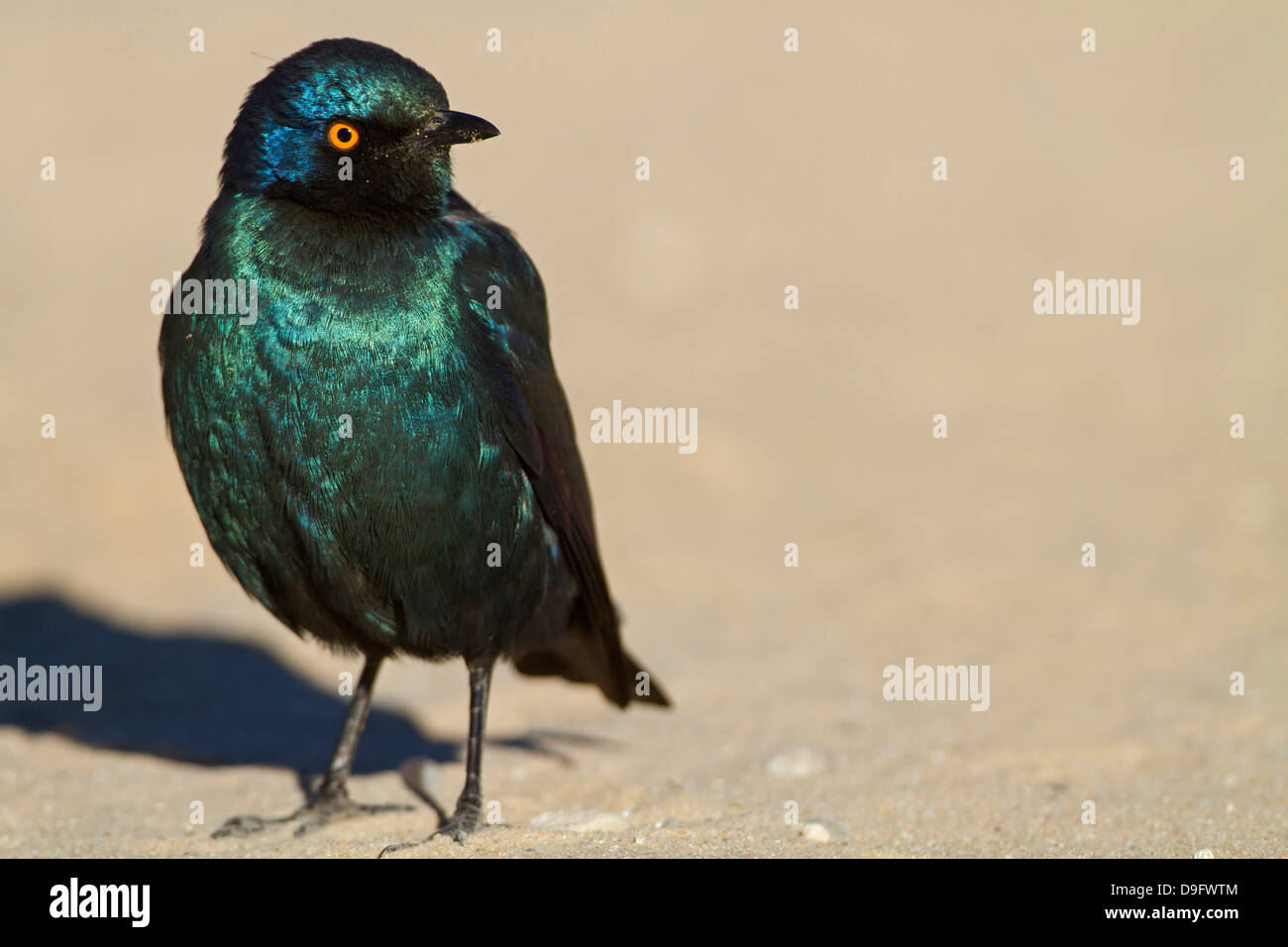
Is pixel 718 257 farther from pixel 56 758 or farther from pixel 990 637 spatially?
pixel 56 758

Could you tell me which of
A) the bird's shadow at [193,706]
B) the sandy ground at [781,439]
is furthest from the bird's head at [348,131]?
the bird's shadow at [193,706]

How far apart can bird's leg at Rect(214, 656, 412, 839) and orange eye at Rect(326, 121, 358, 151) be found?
1.93 m

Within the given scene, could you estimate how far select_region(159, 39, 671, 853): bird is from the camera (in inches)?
191

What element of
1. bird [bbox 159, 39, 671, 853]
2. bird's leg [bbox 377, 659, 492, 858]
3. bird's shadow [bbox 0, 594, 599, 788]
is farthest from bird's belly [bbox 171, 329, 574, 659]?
bird's shadow [bbox 0, 594, 599, 788]

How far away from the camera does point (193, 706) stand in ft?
25.2

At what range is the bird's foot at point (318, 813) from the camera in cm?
565

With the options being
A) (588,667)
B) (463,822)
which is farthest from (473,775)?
(588,667)

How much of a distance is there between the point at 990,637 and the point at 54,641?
499 cm

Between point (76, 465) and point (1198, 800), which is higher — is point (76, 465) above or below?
above

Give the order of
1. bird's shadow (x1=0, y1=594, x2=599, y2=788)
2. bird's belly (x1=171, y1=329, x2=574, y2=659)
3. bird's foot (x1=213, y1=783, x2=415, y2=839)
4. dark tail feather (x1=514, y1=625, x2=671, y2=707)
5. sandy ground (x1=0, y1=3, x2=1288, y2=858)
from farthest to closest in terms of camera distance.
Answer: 1. bird's shadow (x1=0, y1=594, x2=599, y2=788)
2. sandy ground (x1=0, y1=3, x2=1288, y2=858)
3. dark tail feather (x1=514, y1=625, x2=671, y2=707)
4. bird's foot (x1=213, y1=783, x2=415, y2=839)
5. bird's belly (x1=171, y1=329, x2=574, y2=659)

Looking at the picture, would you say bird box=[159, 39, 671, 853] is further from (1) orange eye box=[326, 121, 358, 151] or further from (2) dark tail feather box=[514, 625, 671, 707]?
(2) dark tail feather box=[514, 625, 671, 707]

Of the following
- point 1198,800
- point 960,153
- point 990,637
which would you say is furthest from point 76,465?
point 960,153

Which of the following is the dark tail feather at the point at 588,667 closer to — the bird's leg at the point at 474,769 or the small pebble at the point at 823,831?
the bird's leg at the point at 474,769

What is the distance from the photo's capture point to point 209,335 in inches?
194
